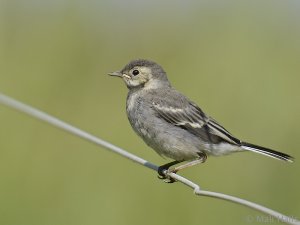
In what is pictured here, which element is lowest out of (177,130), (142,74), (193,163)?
(193,163)

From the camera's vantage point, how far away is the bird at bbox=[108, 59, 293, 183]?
19.6 ft

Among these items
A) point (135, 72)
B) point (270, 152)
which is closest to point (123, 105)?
point (135, 72)

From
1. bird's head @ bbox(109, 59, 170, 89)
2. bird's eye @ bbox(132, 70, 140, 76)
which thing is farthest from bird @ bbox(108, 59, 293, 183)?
bird's eye @ bbox(132, 70, 140, 76)

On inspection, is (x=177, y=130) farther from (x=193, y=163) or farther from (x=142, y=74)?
(x=142, y=74)

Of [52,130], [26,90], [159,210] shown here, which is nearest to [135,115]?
[159,210]

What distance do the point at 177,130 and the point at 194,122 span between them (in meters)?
0.20

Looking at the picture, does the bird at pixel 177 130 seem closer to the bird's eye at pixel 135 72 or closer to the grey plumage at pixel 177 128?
the grey plumage at pixel 177 128

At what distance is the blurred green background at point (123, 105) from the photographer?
268 inches

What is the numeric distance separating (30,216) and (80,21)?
3.93 metres

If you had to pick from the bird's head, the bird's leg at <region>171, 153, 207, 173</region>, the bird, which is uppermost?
the bird's head

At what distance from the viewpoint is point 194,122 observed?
6219 mm

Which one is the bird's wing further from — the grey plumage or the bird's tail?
the bird's tail

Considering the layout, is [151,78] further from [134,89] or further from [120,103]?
[120,103]

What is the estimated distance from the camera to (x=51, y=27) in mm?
9836
